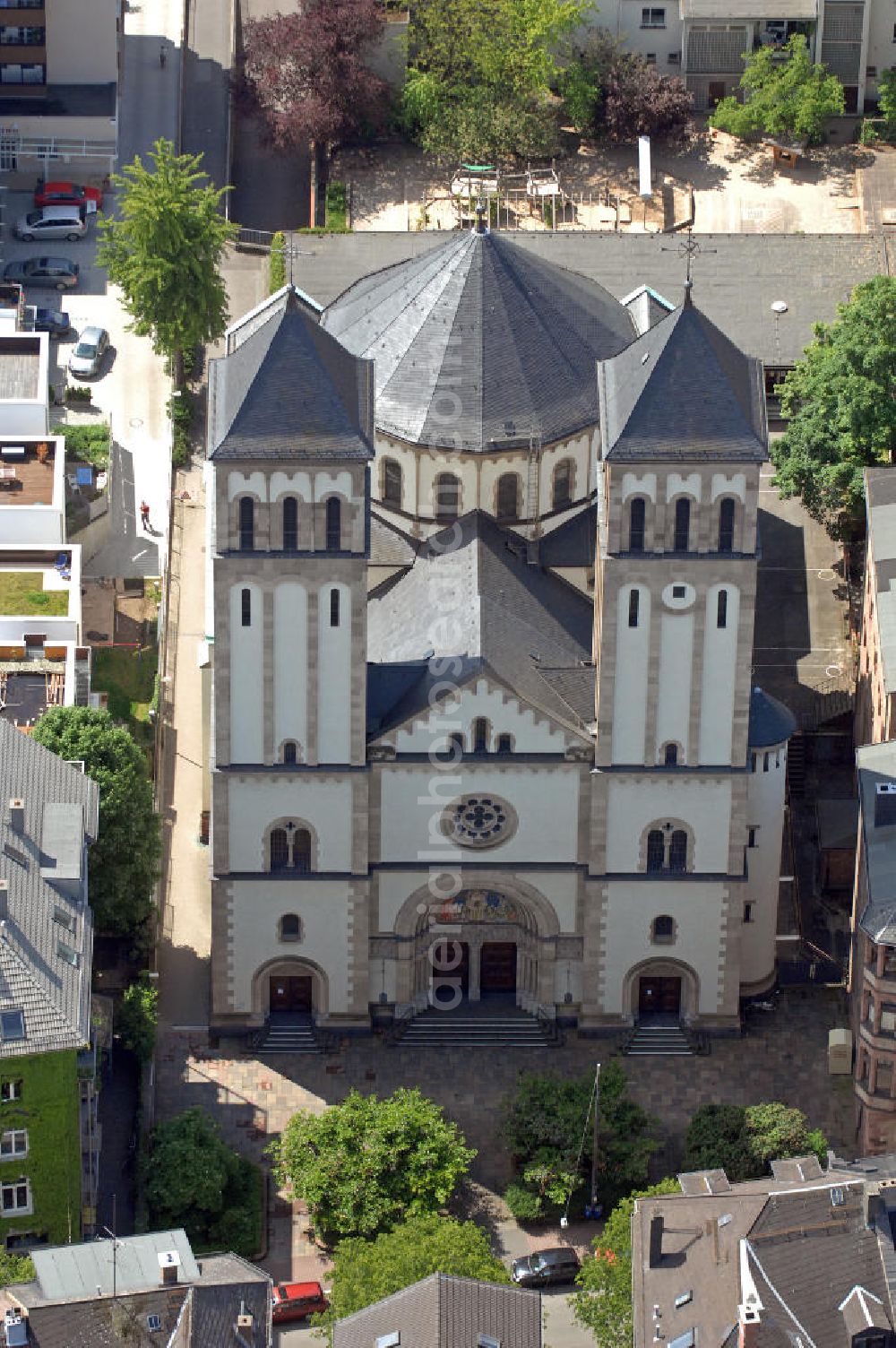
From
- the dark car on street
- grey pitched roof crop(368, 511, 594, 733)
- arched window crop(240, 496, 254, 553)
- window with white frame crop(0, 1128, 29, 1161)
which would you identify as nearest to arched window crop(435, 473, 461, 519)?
grey pitched roof crop(368, 511, 594, 733)

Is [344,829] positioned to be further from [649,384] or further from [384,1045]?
[649,384]

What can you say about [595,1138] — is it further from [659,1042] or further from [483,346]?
[483,346]

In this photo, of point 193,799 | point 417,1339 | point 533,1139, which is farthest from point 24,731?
point 417,1339

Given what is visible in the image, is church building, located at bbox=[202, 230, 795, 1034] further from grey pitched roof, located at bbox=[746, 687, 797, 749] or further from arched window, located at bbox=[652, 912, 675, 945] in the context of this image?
arched window, located at bbox=[652, 912, 675, 945]

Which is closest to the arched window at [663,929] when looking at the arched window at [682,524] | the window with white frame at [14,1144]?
the arched window at [682,524]

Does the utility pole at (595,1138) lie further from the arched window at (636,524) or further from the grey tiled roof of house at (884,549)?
the grey tiled roof of house at (884,549)
